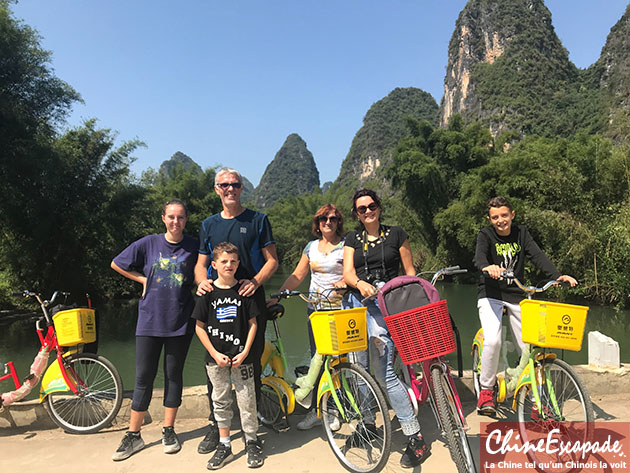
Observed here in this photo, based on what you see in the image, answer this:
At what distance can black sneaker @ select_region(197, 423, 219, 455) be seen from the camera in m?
2.47

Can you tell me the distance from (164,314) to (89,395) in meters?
1.00

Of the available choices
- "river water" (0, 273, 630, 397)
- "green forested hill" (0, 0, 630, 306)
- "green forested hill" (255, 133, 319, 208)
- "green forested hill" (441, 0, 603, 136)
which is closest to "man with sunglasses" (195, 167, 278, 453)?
"river water" (0, 273, 630, 397)

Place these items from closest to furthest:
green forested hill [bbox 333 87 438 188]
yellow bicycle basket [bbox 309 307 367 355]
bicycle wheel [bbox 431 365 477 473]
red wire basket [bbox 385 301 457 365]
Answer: bicycle wheel [bbox 431 365 477 473] → red wire basket [bbox 385 301 457 365] → yellow bicycle basket [bbox 309 307 367 355] → green forested hill [bbox 333 87 438 188]

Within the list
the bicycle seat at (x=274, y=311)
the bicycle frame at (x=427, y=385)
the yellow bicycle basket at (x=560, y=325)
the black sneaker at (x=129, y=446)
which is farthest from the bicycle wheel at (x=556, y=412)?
the black sneaker at (x=129, y=446)

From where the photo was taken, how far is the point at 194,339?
1052 cm

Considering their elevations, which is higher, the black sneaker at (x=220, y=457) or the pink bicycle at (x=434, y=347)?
the pink bicycle at (x=434, y=347)

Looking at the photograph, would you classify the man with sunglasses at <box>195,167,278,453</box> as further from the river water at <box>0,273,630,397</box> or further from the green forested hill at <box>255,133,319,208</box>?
the green forested hill at <box>255,133,319,208</box>

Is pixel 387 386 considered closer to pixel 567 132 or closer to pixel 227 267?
pixel 227 267

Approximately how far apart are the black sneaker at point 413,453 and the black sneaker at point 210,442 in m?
1.15

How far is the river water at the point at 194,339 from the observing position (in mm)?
7818

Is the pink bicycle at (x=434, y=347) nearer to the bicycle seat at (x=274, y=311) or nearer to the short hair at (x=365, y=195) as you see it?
the short hair at (x=365, y=195)

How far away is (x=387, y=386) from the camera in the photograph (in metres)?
2.35

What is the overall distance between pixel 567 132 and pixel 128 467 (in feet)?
168

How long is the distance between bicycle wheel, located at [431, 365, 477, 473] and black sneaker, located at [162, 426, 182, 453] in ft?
5.36
